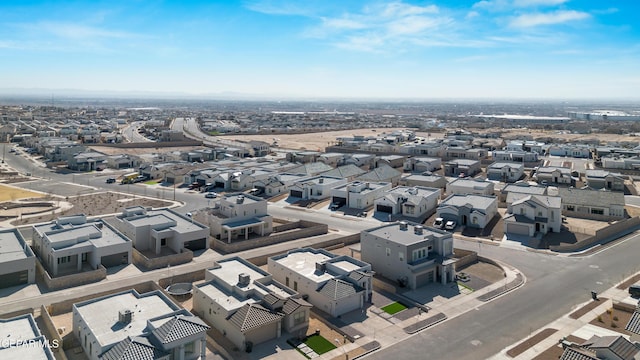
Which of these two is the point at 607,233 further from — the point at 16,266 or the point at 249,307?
the point at 16,266

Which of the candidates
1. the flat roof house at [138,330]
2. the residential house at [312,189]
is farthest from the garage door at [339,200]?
the flat roof house at [138,330]

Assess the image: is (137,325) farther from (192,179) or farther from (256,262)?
(192,179)

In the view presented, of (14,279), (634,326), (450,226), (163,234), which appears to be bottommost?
(14,279)

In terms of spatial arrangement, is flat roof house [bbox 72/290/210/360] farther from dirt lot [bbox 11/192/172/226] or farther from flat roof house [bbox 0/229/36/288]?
dirt lot [bbox 11/192/172/226]

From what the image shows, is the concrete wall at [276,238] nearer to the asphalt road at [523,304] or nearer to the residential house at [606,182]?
the asphalt road at [523,304]

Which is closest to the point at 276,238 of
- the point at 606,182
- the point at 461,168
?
the point at 461,168

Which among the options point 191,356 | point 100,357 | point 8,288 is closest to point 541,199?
point 191,356

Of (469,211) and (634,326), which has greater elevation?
→ (469,211)
